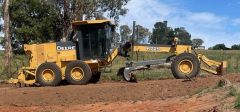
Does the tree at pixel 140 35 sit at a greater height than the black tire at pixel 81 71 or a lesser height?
greater

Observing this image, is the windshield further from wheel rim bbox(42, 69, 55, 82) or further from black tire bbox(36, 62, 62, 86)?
wheel rim bbox(42, 69, 55, 82)

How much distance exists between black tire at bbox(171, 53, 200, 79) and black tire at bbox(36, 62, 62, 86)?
532 cm

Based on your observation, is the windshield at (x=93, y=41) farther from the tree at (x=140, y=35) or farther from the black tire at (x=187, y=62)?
the black tire at (x=187, y=62)

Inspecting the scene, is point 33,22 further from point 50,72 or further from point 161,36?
point 50,72

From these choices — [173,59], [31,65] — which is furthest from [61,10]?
[173,59]

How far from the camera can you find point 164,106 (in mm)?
15305

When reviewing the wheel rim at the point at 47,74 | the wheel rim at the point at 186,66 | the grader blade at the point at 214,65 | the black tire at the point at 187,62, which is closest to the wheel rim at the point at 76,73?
the wheel rim at the point at 47,74

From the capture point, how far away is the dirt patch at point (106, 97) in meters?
16.6

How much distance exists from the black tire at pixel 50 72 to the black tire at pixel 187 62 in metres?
5.32

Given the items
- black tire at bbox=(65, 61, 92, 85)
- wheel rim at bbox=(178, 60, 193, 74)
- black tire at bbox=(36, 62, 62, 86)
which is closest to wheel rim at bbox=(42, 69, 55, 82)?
black tire at bbox=(36, 62, 62, 86)

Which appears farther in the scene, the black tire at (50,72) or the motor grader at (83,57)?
the black tire at (50,72)

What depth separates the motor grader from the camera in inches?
949

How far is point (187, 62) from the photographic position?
76.0 ft

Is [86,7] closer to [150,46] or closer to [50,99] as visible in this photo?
[150,46]
